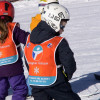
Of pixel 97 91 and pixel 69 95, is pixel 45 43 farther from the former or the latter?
pixel 97 91

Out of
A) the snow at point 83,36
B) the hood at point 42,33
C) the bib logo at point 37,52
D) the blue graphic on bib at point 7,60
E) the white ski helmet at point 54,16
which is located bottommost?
the snow at point 83,36

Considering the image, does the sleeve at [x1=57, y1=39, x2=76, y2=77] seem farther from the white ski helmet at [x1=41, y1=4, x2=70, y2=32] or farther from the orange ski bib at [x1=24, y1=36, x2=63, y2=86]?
the white ski helmet at [x1=41, y1=4, x2=70, y2=32]

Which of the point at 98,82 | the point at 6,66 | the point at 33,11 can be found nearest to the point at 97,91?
the point at 98,82

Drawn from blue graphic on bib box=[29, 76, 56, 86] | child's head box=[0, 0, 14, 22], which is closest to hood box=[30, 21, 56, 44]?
blue graphic on bib box=[29, 76, 56, 86]

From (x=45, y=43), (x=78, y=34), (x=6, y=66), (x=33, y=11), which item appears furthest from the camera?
(x=33, y=11)

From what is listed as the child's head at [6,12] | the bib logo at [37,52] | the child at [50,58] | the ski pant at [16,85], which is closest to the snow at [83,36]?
the ski pant at [16,85]

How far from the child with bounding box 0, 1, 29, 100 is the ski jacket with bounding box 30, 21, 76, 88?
0.82 metres

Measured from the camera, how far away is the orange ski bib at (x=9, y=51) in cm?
491

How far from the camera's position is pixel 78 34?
37.9ft

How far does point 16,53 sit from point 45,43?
1.07m

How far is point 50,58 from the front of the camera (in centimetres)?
401

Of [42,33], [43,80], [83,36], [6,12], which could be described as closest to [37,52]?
[42,33]

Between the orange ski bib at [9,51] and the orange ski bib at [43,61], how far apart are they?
795 millimetres

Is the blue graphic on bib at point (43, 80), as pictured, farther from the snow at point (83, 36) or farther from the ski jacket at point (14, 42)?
the snow at point (83, 36)
